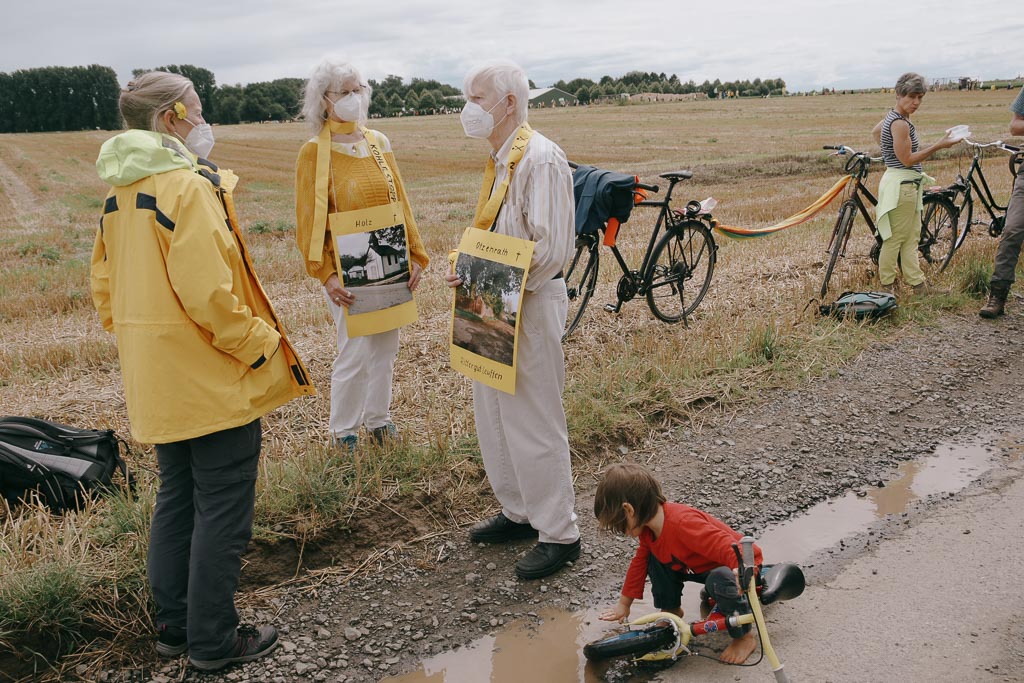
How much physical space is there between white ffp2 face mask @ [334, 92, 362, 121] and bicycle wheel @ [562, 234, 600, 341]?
280 centimetres

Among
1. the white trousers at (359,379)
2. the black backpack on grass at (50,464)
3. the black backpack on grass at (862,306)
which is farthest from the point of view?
the black backpack on grass at (862,306)

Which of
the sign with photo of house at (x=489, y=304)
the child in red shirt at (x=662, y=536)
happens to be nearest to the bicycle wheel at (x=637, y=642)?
the child in red shirt at (x=662, y=536)

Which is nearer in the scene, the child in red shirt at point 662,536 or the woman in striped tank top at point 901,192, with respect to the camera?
the child in red shirt at point 662,536

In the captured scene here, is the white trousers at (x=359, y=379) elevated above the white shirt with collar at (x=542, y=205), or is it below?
below

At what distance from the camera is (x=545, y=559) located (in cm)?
371

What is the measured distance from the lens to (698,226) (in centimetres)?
738

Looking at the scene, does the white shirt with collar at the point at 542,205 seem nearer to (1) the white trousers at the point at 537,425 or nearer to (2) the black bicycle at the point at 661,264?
(1) the white trousers at the point at 537,425

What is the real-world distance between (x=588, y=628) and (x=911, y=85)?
6.02 m

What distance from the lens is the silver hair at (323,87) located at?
4.01m

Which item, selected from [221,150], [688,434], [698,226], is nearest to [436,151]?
[221,150]

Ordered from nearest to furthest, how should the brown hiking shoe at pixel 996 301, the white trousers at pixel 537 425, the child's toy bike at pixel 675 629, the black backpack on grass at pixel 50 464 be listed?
the child's toy bike at pixel 675 629
the white trousers at pixel 537 425
the black backpack on grass at pixel 50 464
the brown hiking shoe at pixel 996 301

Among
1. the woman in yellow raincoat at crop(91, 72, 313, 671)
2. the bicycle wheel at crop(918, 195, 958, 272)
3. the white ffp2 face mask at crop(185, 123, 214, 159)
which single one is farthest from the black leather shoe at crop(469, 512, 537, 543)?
the bicycle wheel at crop(918, 195, 958, 272)

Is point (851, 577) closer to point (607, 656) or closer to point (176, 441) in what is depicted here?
point (607, 656)

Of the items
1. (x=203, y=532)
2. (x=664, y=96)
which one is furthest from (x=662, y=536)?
(x=664, y=96)
